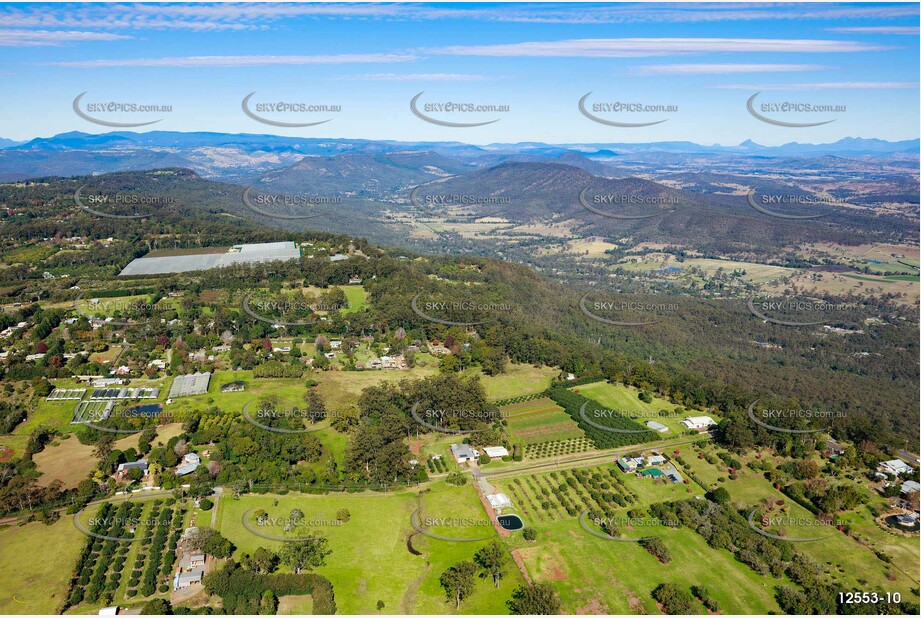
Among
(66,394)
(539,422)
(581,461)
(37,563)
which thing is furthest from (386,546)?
(66,394)

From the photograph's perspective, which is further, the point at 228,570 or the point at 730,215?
the point at 730,215

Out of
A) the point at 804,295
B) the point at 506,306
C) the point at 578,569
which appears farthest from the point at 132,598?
the point at 804,295

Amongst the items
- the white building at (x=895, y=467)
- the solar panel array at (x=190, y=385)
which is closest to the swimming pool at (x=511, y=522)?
the white building at (x=895, y=467)

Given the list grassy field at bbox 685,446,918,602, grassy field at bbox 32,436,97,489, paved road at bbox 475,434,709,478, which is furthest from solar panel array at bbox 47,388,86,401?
grassy field at bbox 685,446,918,602

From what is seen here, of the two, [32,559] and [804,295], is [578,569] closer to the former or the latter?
[32,559]

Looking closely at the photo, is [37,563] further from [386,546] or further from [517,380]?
[517,380]

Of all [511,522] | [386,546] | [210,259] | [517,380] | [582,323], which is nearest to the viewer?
[386,546]
